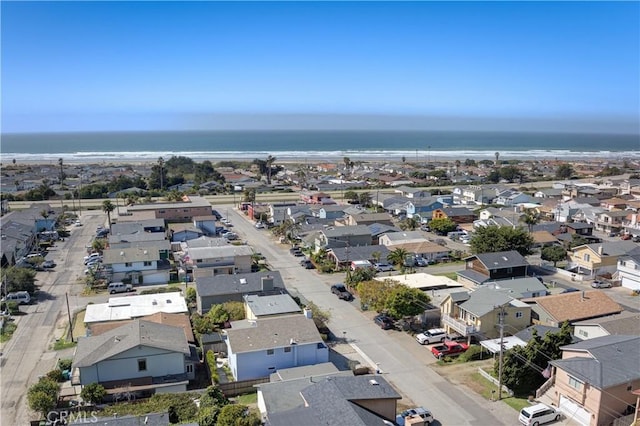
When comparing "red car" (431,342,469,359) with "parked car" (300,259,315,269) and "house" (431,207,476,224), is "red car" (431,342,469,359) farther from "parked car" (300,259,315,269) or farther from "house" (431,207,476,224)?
"house" (431,207,476,224)

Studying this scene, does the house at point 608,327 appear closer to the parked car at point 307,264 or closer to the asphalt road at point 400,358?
the asphalt road at point 400,358

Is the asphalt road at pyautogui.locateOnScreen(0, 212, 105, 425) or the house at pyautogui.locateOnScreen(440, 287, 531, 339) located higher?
the house at pyautogui.locateOnScreen(440, 287, 531, 339)

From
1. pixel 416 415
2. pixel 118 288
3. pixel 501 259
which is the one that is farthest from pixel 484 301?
pixel 118 288

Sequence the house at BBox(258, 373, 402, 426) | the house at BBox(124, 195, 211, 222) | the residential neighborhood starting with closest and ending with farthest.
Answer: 1. the house at BBox(258, 373, 402, 426)
2. the residential neighborhood
3. the house at BBox(124, 195, 211, 222)

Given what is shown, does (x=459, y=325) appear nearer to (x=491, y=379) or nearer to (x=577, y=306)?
(x=491, y=379)

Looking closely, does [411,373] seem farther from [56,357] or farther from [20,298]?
[20,298]

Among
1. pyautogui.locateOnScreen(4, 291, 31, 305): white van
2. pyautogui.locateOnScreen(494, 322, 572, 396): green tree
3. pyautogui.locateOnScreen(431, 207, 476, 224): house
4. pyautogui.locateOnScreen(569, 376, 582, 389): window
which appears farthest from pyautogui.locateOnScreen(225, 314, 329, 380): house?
pyautogui.locateOnScreen(431, 207, 476, 224): house

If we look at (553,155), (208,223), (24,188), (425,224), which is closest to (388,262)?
(425,224)
